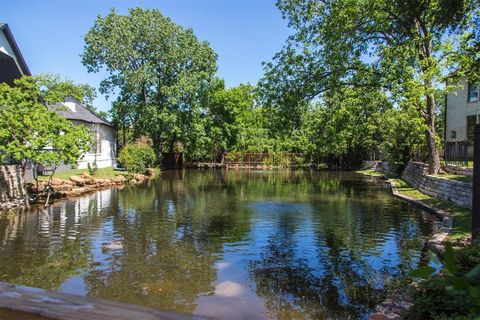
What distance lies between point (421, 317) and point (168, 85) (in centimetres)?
3609

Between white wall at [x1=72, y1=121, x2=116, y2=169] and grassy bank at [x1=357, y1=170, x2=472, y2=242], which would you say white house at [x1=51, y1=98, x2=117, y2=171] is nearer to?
white wall at [x1=72, y1=121, x2=116, y2=169]

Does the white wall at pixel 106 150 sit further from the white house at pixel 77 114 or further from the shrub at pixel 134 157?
the shrub at pixel 134 157

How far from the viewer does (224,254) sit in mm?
9070

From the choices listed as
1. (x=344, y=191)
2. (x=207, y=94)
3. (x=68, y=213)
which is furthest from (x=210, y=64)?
(x=68, y=213)

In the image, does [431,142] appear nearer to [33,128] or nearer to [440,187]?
[440,187]

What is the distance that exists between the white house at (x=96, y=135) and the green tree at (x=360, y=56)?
56.4 ft

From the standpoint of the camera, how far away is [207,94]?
132 feet

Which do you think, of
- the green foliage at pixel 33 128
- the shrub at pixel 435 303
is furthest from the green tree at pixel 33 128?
the shrub at pixel 435 303

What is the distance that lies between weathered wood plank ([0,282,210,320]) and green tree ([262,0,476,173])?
1723 cm

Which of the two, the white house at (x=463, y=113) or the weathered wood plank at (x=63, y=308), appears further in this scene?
the white house at (x=463, y=113)

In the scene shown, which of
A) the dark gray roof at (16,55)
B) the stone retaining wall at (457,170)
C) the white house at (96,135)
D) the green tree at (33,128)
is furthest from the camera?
the white house at (96,135)

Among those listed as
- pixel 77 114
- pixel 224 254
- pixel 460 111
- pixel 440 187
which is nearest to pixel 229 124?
pixel 77 114

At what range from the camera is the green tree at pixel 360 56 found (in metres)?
17.5

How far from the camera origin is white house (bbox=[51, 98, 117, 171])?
31.0 meters
